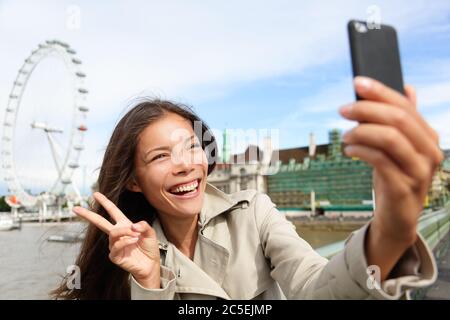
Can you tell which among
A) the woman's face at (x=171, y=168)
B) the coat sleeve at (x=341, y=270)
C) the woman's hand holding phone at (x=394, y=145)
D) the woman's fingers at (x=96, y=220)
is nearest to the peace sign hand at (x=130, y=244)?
the woman's fingers at (x=96, y=220)

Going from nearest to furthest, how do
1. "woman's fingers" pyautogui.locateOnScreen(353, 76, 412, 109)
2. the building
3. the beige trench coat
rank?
"woman's fingers" pyautogui.locateOnScreen(353, 76, 412, 109) → the beige trench coat → the building

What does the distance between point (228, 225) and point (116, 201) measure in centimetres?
31

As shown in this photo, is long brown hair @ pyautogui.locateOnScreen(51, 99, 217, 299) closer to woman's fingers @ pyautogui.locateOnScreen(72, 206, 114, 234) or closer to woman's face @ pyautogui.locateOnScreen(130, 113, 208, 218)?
woman's face @ pyautogui.locateOnScreen(130, 113, 208, 218)

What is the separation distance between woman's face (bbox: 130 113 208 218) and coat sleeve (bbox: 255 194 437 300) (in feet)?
0.71

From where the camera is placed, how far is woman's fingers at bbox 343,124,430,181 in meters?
0.42

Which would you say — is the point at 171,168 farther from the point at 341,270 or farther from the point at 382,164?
the point at 382,164

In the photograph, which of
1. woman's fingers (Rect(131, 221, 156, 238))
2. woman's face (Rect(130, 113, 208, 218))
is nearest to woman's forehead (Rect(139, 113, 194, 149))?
woman's face (Rect(130, 113, 208, 218))

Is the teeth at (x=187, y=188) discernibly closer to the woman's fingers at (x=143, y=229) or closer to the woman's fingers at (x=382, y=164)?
the woman's fingers at (x=143, y=229)

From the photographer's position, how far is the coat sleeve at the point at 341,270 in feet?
1.74

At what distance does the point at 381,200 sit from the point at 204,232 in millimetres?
574

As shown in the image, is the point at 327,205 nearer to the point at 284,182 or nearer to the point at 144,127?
the point at 284,182

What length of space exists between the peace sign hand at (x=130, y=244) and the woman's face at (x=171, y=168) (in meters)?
0.12

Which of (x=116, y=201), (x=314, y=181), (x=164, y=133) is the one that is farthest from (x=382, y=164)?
(x=314, y=181)
